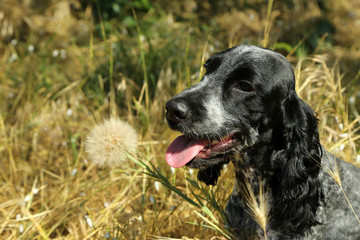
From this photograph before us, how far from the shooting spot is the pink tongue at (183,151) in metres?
2.60

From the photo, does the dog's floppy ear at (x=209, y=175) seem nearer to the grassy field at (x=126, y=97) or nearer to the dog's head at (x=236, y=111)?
the grassy field at (x=126, y=97)

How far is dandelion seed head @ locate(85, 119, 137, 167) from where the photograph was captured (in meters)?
2.62

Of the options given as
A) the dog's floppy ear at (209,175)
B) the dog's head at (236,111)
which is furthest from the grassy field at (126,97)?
the dog's head at (236,111)

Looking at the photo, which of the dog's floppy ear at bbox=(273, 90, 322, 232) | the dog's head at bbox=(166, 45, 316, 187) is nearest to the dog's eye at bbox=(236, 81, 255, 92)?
the dog's head at bbox=(166, 45, 316, 187)

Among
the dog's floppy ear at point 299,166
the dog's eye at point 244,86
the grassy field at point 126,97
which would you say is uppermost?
the dog's eye at point 244,86

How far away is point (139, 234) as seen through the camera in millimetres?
3010

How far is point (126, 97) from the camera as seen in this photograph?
454 cm

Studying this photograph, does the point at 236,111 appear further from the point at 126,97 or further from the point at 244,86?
the point at 126,97

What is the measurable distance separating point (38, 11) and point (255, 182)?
5457mm

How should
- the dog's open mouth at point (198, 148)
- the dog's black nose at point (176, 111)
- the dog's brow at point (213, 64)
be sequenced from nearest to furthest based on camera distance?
the dog's black nose at point (176, 111), the dog's open mouth at point (198, 148), the dog's brow at point (213, 64)

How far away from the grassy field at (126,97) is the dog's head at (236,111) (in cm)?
29

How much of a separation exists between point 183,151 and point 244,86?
1.96 ft

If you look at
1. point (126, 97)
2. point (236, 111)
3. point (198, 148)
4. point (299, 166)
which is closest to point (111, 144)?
point (198, 148)

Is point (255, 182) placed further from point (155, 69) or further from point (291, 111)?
point (155, 69)
